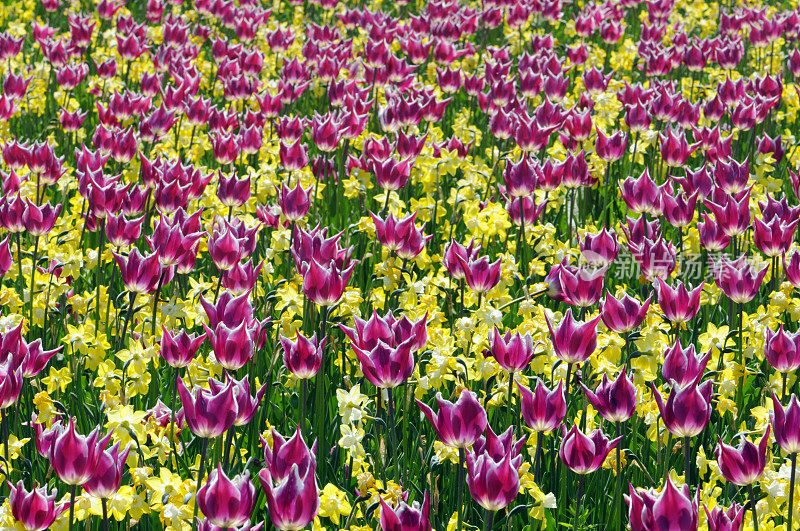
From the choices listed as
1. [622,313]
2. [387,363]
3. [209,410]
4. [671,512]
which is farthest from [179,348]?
[671,512]

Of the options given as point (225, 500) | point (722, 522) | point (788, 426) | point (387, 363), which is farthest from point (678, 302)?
point (225, 500)

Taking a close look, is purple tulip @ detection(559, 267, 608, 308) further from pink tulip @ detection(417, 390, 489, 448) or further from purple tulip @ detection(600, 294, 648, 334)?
pink tulip @ detection(417, 390, 489, 448)

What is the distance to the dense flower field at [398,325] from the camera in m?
2.74

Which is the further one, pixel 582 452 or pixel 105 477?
pixel 582 452

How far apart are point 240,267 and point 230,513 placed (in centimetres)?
181

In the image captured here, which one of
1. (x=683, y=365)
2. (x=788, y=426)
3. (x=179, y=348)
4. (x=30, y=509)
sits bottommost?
(x=179, y=348)

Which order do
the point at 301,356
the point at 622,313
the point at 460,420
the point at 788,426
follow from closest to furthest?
1. the point at 788,426
2. the point at 460,420
3. the point at 301,356
4. the point at 622,313

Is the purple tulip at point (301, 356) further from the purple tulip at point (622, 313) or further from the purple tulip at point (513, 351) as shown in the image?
the purple tulip at point (622, 313)

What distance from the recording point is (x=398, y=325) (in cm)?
321

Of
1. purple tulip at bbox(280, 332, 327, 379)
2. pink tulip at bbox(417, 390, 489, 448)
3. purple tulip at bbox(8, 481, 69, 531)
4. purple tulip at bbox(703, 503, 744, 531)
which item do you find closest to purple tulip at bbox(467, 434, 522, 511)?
pink tulip at bbox(417, 390, 489, 448)

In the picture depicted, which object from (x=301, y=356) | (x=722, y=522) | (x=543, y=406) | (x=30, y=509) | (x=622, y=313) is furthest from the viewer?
(x=622, y=313)

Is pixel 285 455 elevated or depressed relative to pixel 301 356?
elevated

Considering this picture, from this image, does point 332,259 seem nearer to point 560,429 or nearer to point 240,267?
point 240,267

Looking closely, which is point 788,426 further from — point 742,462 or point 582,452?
point 582,452
